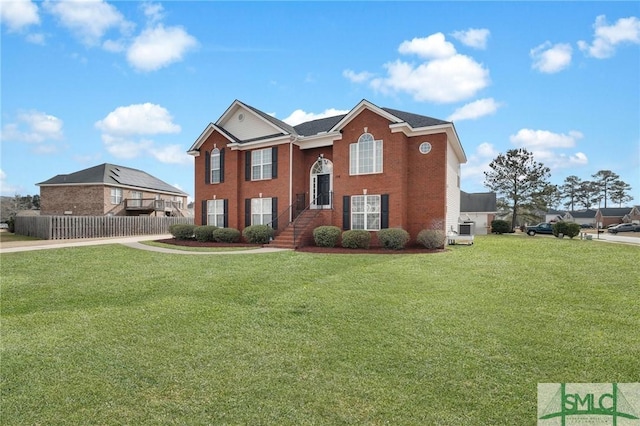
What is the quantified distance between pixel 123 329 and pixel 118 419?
267 centimetres

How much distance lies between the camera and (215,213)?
70.3 feet

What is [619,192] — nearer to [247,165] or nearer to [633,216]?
[633,216]

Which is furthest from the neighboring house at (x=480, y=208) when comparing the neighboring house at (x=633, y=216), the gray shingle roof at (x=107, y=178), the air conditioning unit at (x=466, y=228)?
the neighboring house at (x=633, y=216)

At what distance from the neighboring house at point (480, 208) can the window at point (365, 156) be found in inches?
1053

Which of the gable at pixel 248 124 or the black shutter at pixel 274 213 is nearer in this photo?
the black shutter at pixel 274 213

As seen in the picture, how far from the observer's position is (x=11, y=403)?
11.9 feet

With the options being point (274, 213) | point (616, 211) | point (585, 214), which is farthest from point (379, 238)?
point (585, 214)

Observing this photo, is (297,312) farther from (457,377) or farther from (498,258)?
(498,258)

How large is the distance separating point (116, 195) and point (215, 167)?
21039 mm

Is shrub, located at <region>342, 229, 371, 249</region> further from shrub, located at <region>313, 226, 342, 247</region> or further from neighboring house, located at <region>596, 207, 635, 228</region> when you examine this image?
neighboring house, located at <region>596, 207, 635, 228</region>

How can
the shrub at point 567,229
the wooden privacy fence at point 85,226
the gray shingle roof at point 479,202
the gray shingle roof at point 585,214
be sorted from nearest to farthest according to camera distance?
the wooden privacy fence at point 85,226
the shrub at point 567,229
the gray shingle roof at point 479,202
the gray shingle roof at point 585,214

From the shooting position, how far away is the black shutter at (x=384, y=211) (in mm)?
16297

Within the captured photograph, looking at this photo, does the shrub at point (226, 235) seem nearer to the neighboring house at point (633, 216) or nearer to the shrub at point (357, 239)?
the shrub at point (357, 239)

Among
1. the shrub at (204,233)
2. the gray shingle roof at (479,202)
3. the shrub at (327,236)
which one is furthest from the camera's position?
the gray shingle roof at (479,202)
